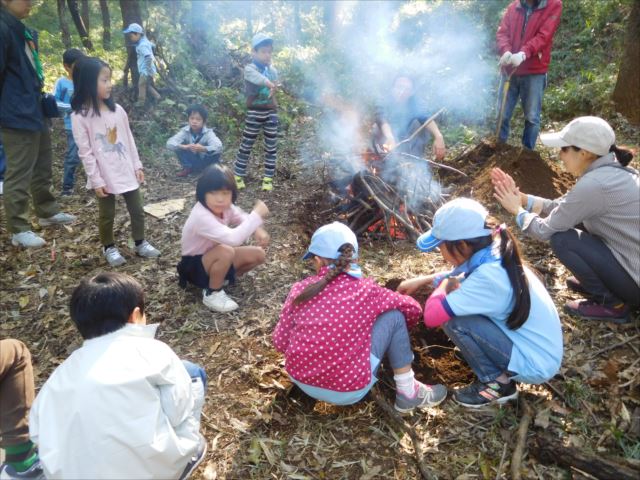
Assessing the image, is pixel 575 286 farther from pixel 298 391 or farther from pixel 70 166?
pixel 70 166

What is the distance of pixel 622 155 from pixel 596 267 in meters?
0.82

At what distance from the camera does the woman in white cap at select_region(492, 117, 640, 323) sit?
3.07 metres

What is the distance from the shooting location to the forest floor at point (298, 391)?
265 centimetres

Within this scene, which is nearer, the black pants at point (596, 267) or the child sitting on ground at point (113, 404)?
the child sitting on ground at point (113, 404)

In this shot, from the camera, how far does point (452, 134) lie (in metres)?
8.48

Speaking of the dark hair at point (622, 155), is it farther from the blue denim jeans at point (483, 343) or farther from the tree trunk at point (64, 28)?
the tree trunk at point (64, 28)

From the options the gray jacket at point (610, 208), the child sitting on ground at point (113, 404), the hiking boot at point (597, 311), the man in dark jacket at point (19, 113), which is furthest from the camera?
the man in dark jacket at point (19, 113)

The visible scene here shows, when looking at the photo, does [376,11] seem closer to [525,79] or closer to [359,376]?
[525,79]

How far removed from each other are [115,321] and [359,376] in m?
1.38

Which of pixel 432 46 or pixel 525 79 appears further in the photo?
pixel 432 46

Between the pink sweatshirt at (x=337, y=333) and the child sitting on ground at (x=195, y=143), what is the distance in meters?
4.66

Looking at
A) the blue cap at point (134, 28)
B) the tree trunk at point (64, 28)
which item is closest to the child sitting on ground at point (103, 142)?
the blue cap at point (134, 28)

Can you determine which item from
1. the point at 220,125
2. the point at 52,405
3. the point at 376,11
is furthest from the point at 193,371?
the point at 376,11

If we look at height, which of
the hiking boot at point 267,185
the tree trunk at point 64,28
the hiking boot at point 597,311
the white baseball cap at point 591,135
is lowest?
the hiking boot at point 267,185
